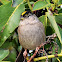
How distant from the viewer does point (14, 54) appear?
89cm

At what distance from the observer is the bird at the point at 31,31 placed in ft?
2.36

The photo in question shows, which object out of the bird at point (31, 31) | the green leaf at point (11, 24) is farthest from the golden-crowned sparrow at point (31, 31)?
the green leaf at point (11, 24)

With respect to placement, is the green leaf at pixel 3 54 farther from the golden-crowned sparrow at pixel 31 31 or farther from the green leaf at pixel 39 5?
the green leaf at pixel 39 5

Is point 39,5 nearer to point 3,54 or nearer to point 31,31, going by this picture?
point 31,31

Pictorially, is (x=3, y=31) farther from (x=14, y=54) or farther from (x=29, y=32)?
(x=14, y=54)

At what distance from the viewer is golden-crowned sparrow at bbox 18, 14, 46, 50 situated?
72cm

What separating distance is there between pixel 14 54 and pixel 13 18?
34 centimetres

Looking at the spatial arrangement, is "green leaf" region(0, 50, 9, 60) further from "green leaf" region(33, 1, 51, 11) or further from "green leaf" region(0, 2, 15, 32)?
"green leaf" region(33, 1, 51, 11)

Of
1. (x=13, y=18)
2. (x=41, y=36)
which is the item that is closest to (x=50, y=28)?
(x=41, y=36)

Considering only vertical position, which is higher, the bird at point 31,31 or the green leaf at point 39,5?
the green leaf at point 39,5

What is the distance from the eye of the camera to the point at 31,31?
72 cm

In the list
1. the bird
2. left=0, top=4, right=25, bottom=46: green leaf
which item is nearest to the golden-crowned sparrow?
the bird

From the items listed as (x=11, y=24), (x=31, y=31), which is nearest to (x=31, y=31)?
(x=31, y=31)

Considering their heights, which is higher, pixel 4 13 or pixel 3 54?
pixel 4 13
